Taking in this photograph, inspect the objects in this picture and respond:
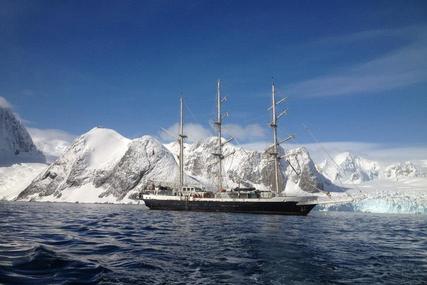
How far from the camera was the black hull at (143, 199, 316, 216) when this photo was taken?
85.7 m

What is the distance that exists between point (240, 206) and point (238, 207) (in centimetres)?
57

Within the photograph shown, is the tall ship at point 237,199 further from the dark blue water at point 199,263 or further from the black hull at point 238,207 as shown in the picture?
the dark blue water at point 199,263

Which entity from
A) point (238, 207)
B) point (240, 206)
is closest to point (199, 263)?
point (240, 206)

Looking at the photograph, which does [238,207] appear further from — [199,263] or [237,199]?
[199,263]

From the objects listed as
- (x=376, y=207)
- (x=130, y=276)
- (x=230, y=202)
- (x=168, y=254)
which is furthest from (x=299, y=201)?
(x=130, y=276)

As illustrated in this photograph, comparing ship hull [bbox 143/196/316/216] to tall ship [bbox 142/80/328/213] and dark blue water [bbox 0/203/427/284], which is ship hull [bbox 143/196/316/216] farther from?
dark blue water [bbox 0/203/427/284]

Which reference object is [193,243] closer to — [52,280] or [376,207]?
[52,280]

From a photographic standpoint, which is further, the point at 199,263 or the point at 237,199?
the point at 237,199

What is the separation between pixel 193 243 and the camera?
26172mm

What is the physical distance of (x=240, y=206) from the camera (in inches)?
3548

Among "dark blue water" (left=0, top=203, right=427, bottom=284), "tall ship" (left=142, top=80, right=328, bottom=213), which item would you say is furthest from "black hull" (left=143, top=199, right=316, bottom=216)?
"dark blue water" (left=0, top=203, right=427, bottom=284)

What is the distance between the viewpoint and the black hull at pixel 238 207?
85.7 m

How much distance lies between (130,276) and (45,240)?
12.1 metres

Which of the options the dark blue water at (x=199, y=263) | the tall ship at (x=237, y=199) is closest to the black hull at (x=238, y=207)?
the tall ship at (x=237, y=199)
